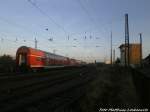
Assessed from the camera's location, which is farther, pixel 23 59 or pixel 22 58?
pixel 22 58

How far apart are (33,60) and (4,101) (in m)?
24.8

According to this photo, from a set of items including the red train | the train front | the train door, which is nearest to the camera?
the red train

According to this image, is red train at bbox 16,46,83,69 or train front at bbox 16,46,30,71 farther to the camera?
train front at bbox 16,46,30,71

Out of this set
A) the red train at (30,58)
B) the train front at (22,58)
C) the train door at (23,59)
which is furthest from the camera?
the train door at (23,59)

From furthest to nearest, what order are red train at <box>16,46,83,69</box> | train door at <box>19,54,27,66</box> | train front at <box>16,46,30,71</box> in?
train door at <box>19,54,27,66</box> < train front at <box>16,46,30,71</box> < red train at <box>16,46,83,69</box>

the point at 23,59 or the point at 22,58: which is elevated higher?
the point at 22,58

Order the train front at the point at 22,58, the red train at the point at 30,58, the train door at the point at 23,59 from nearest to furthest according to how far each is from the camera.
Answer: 1. the red train at the point at 30,58
2. the train front at the point at 22,58
3. the train door at the point at 23,59

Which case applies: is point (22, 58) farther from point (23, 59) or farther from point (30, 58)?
point (30, 58)

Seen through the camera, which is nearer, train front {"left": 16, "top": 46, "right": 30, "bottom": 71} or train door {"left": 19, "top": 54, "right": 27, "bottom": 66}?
train front {"left": 16, "top": 46, "right": 30, "bottom": 71}

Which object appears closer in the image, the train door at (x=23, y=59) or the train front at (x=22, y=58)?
the train front at (x=22, y=58)

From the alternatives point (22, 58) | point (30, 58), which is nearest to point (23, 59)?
point (22, 58)

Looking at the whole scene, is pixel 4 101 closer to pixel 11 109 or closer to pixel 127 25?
pixel 11 109

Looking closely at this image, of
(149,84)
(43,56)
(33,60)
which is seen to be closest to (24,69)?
(33,60)

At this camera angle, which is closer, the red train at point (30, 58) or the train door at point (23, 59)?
the red train at point (30, 58)
